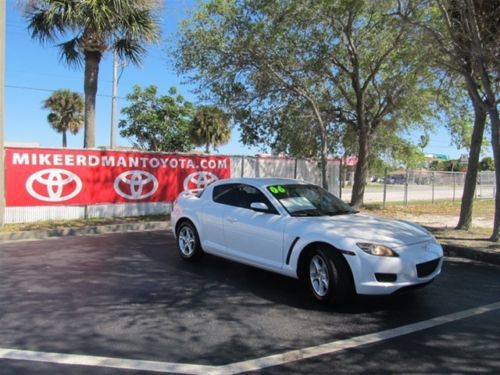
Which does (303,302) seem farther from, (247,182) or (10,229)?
(10,229)

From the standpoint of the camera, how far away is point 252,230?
6.88m

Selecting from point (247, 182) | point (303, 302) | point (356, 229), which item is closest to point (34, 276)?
point (247, 182)

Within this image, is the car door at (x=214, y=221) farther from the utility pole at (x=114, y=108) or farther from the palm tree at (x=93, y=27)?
the utility pole at (x=114, y=108)

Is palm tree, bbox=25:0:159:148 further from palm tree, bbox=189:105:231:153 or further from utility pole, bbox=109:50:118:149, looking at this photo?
palm tree, bbox=189:105:231:153

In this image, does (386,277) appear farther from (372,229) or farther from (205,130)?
(205,130)

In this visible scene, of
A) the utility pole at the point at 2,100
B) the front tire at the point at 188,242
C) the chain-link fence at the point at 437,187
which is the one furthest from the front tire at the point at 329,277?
the chain-link fence at the point at 437,187

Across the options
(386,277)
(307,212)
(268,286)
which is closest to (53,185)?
(268,286)

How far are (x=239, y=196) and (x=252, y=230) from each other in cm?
85

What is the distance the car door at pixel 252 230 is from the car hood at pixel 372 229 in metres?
0.61

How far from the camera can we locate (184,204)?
8531 millimetres

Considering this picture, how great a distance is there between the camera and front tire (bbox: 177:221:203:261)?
8152 mm

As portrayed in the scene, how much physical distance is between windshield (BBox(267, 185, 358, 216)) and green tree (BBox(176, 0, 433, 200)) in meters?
7.10

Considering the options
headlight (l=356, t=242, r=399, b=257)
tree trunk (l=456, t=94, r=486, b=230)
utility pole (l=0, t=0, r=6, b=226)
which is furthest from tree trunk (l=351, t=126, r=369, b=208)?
headlight (l=356, t=242, r=399, b=257)

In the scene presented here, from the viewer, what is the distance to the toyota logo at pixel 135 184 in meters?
14.6
